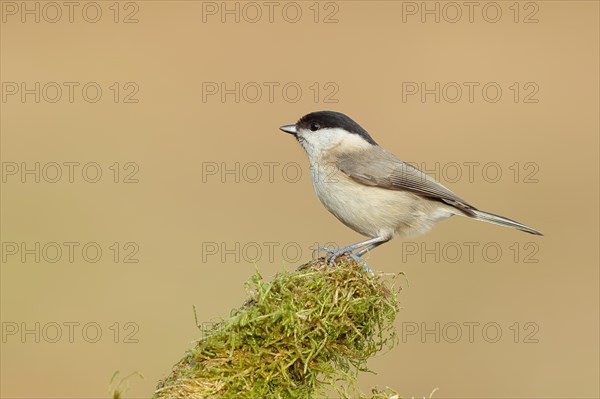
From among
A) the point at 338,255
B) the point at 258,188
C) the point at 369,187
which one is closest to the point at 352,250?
the point at 338,255

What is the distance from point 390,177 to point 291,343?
2610 mm

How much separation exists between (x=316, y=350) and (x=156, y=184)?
24.3 feet

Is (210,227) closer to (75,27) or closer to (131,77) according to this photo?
(131,77)

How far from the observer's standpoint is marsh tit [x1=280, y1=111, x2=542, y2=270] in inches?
187

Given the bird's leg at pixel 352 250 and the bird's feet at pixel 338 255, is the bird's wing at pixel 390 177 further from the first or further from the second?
the bird's feet at pixel 338 255

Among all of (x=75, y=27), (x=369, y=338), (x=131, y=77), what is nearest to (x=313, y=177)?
(x=369, y=338)

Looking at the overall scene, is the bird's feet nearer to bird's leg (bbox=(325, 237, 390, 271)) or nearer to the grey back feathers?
bird's leg (bbox=(325, 237, 390, 271))

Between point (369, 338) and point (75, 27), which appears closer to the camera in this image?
point (369, 338)

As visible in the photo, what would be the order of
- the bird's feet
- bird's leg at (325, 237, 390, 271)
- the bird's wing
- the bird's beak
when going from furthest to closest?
the bird's beak → the bird's wing → bird's leg at (325, 237, 390, 271) → the bird's feet

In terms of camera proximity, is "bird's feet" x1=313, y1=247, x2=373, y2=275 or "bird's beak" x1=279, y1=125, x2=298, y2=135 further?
"bird's beak" x1=279, y1=125, x2=298, y2=135

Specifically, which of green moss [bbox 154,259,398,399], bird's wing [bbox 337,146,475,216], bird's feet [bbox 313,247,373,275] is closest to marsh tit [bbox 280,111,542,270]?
bird's wing [bbox 337,146,475,216]

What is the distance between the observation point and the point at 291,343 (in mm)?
2469

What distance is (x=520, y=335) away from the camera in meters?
8.16

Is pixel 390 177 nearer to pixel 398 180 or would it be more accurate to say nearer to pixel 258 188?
pixel 398 180
